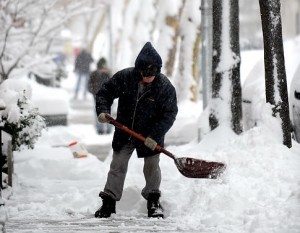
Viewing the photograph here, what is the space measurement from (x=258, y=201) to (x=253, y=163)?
0.90 metres

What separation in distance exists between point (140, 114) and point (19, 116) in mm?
2216

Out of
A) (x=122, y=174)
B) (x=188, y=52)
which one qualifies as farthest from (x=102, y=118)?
(x=188, y=52)

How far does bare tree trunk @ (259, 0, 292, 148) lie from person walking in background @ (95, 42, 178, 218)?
1801 mm

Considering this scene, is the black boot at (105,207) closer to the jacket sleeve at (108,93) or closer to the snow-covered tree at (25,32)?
the jacket sleeve at (108,93)

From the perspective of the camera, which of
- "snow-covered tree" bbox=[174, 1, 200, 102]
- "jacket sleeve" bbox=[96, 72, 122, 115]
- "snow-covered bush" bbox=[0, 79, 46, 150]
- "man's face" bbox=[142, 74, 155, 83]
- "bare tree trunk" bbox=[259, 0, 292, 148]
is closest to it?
"man's face" bbox=[142, 74, 155, 83]

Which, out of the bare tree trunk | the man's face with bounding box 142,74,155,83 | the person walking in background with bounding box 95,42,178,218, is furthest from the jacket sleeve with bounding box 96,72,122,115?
the bare tree trunk

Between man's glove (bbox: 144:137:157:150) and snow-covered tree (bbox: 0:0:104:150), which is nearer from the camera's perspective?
man's glove (bbox: 144:137:157:150)

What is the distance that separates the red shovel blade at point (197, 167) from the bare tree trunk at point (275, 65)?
1.47 metres

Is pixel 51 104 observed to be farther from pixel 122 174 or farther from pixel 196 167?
pixel 196 167

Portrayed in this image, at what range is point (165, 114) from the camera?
22.4 feet

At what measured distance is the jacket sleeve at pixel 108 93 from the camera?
6.85 metres

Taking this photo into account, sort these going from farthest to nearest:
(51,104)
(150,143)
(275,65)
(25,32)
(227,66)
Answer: (51,104) < (25,32) < (227,66) < (275,65) < (150,143)

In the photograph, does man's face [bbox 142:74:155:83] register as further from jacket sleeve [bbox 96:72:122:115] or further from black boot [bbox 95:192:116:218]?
black boot [bbox 95:192:116:218]

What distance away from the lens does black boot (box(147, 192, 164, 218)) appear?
688 cm
